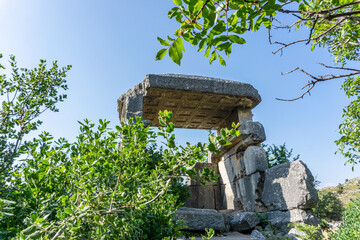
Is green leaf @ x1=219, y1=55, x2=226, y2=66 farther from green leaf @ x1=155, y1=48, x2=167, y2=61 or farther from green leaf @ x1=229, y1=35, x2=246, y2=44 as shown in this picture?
green leaf @ x1=155, y1=48, x2=167, y2=61

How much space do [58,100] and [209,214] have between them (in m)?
3.45

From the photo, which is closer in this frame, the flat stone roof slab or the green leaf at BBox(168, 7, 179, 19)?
the green leaf at BBox(168, 7, 179, 19)

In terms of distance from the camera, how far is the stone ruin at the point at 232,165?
4.47 meters

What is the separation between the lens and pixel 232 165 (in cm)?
669

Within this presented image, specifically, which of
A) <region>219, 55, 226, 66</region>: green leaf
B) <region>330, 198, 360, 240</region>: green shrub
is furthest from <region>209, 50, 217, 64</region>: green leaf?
<region>330, 198, 360, 240</region>: green shrub

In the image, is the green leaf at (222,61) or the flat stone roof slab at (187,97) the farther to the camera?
the flat stone roof slab at (187,97)

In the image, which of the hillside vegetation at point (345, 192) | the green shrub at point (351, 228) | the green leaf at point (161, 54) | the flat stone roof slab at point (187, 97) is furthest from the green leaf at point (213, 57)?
the hillside vegetation at point (345, 192)

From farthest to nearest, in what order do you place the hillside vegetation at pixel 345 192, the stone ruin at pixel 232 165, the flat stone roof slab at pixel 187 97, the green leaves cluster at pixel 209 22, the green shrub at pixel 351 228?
1. the hillside vegetation at pixel 345 192
2. the flat stone roof slab at pixel 187 97
3. the stone ruin at pixel 232 165
4. the green shrub at pixel 351 228
5. the green leaves cluster at pixel 209 22

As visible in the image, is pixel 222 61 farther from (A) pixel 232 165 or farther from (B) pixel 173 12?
(A) pixel 232 165

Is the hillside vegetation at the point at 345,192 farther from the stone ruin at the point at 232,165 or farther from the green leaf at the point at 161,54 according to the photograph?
the green leaf at the point at 161,54

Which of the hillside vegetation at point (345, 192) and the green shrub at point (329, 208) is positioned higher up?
the hillside vegetation at point (345, 192)

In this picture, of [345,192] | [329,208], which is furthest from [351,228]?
[345,192]

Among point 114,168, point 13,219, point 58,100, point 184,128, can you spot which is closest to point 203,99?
point 184,128

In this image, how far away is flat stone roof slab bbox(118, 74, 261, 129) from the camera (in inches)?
210
